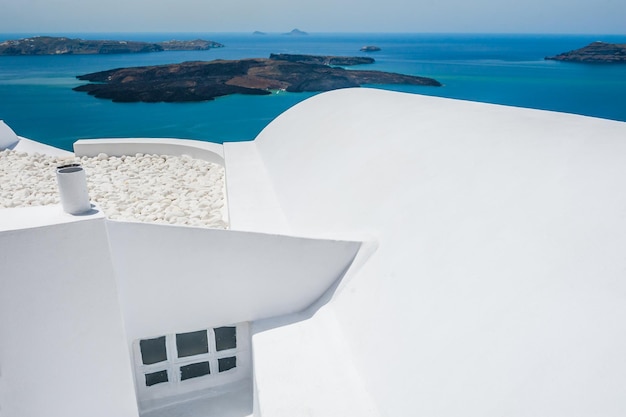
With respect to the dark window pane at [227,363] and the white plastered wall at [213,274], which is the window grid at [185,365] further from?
the white plastered wall at [213,274]

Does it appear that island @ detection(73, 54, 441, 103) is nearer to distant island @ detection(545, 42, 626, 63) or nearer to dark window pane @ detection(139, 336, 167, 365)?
distant island @ detection(545, 42, 626, 63)

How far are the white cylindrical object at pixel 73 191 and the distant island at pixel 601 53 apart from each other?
49726mm

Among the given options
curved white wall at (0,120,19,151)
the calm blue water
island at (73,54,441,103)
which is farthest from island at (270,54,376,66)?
curved white wall at (0,120,19,151)

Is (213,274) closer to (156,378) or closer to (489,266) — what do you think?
(156,378)

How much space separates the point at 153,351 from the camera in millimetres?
5355

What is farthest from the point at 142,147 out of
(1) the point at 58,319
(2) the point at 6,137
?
(1) the point at 58,319

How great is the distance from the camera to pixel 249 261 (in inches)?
199

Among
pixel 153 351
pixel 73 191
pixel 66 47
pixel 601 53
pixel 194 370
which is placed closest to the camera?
pixel 73 191

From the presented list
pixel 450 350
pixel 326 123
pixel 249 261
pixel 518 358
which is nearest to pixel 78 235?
pixel 249 261

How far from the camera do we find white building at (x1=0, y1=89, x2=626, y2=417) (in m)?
2.90

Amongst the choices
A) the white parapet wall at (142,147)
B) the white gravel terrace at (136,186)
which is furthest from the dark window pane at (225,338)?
the white parapet wall at (142,147)

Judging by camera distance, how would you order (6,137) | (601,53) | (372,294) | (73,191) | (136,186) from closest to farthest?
(73,191) < (372,294) < (136,186) < (6,137) < (601,53)

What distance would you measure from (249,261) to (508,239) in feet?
9.63

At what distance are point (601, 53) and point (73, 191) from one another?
176 ft
